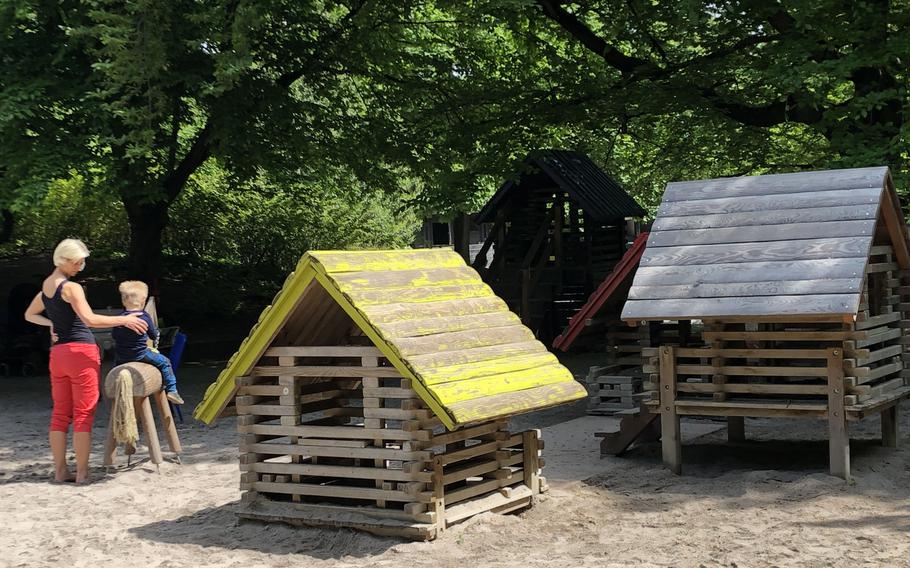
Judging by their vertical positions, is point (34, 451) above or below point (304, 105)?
below

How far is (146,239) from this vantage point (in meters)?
19.2

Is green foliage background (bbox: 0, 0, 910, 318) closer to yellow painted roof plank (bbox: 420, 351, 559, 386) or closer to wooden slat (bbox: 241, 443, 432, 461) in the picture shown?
yellow painted roof plank (bbox: 420, 351, 559, 386)

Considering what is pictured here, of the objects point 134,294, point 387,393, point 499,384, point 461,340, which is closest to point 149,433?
point 134,294

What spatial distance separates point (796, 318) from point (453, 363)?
300 cm

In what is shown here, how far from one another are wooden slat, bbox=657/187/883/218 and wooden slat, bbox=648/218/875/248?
0.26 metres

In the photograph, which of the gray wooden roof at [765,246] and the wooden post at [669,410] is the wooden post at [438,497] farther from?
the wooden post at [669,410]

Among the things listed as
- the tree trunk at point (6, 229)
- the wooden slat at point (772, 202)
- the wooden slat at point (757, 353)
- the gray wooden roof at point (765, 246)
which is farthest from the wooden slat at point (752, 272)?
the tree trunk at point (6, 229)

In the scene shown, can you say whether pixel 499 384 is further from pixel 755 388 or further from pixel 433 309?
pixel 755 388

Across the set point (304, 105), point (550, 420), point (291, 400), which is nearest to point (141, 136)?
point (304, 105)

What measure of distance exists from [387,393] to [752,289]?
3439 millimetres

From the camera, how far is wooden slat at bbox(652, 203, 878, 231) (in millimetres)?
9422

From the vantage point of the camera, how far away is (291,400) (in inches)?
311

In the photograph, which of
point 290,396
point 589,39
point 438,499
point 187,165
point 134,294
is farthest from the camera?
point 187,165

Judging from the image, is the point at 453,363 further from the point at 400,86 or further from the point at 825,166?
the point at 400,86
